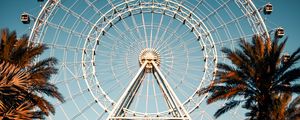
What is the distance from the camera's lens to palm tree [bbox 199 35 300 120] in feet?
60.7

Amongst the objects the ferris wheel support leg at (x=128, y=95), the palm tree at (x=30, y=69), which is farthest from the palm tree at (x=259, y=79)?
the ferris wheel support leg at (x=128, y=95)

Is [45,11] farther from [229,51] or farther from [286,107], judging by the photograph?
[286,107]

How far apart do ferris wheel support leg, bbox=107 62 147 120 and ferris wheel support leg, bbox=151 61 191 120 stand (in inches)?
46.1

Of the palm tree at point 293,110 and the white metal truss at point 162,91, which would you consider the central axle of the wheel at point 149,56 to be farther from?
the palm tree at point 293,110

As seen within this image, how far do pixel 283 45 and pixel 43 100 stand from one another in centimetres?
1117

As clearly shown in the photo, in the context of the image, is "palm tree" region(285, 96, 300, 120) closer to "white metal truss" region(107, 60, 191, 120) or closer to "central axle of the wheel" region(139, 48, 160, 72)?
"white metal truss" region(107, 60, 191, 120)

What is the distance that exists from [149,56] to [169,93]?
3232mm

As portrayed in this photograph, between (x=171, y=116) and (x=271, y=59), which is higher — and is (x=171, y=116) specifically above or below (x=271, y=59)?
below

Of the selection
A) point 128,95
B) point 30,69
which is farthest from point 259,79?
point 128,95

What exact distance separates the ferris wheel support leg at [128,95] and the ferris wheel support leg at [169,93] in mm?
1171

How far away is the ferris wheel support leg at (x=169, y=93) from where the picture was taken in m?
28.8

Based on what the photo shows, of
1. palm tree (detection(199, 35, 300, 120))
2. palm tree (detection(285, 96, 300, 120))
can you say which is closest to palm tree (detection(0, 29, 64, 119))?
palm tree (detection(199, 35, 300, 120))

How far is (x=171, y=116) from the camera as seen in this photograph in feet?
98.4

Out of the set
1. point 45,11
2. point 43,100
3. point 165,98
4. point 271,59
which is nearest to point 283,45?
point 271,59
